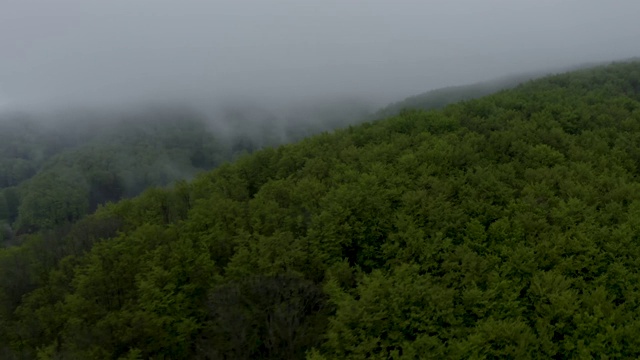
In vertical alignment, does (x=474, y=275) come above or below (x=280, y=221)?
below

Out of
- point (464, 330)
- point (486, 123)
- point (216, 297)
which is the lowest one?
point (464, 330)

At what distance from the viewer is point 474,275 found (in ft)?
119

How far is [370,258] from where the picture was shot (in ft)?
143

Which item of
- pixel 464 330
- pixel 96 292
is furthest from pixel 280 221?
pixel 464 330

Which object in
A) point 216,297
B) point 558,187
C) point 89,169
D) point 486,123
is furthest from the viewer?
point 89,169

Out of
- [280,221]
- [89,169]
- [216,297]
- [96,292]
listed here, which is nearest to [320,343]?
[216,297]

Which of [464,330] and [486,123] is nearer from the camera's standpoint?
[464,330]

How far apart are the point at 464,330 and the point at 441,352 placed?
3349 millimetres

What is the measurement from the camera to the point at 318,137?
70438mm

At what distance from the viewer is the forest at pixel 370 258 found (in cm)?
3183

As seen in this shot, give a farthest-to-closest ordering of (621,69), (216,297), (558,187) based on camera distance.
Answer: (621,69) < (558,187) < (216,297)

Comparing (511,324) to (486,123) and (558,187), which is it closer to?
(558,187)

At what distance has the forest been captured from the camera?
104 ft

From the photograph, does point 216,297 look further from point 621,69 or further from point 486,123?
point 621,69
